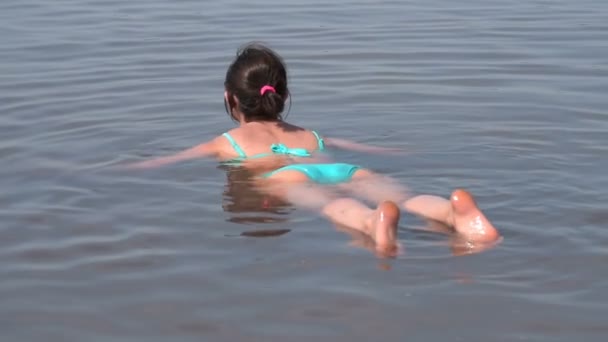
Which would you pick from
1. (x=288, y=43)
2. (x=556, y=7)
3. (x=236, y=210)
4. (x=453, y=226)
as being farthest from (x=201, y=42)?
(x=453, y=226)

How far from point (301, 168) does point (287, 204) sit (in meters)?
0.26

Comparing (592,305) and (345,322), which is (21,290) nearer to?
(345,322)

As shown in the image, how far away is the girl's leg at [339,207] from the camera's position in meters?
5.74

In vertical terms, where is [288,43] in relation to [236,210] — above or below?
above

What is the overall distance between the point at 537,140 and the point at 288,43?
429 cm

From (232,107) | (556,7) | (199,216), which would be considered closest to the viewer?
(199,216)

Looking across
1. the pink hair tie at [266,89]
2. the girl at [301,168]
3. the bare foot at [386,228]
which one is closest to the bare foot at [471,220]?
the girl at [301,168]

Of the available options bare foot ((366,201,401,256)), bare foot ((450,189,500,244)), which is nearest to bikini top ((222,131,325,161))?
bare foot ((366,201,401,256))

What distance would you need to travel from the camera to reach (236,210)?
669 centimetres

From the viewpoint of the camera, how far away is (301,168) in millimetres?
6832

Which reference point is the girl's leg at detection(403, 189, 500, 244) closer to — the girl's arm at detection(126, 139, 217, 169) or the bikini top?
the bikini top

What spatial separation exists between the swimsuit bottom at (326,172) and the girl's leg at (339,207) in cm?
3

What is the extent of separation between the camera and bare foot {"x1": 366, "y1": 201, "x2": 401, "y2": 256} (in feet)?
18.7

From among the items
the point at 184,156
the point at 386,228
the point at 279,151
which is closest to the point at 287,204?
the point at 279,151
